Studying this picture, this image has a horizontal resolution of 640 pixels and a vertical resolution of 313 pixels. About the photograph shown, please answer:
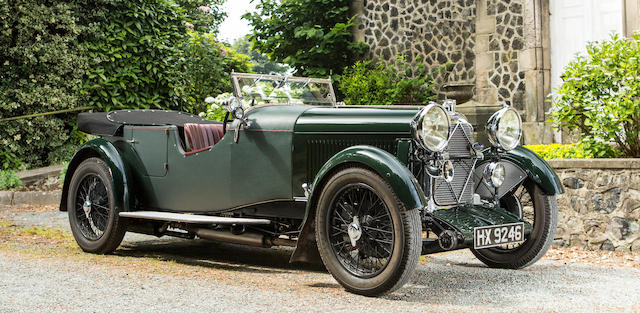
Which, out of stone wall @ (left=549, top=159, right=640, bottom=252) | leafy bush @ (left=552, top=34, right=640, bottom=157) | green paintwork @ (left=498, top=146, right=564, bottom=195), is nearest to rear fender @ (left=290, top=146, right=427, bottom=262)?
green paintwork @ (left=498, top=146, right=564, bottom=195)

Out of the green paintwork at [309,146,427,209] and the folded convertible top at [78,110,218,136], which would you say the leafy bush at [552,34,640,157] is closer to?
the green paintwork at [309,146,427,209]

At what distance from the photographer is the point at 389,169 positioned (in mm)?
4316

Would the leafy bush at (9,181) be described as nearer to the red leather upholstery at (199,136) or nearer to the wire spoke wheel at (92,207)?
the wire spoke wheel at (92,207)

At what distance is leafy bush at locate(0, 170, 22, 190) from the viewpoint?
1054cm

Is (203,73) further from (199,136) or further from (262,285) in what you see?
(262,285)

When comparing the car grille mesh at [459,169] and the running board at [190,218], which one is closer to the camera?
Result: the car grille mesh at [459,169]

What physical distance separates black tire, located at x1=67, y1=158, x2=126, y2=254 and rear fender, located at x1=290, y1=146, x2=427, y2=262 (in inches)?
81.7

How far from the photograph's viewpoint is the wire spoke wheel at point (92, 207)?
6402mm

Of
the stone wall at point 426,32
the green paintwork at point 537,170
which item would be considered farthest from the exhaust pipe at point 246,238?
the stone wall at point 426,32

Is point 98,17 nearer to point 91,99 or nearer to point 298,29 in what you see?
point 91,99

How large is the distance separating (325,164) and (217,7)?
83.7ft

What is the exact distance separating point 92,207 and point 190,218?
1.47m

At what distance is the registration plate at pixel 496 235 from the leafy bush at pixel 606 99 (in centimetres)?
266

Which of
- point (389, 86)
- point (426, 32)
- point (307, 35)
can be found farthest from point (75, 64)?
point (426, 32)
